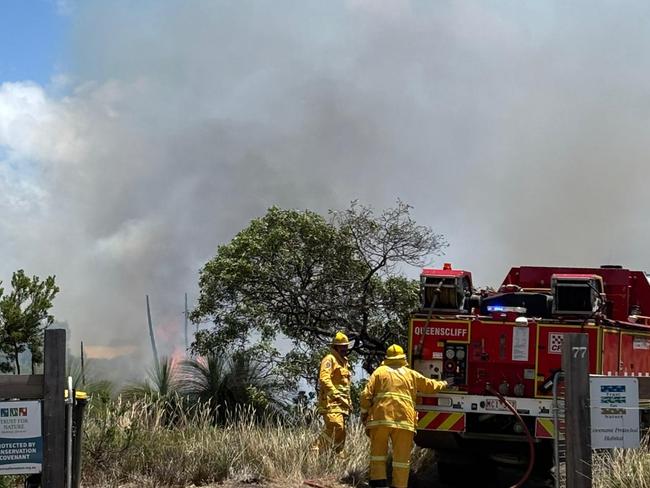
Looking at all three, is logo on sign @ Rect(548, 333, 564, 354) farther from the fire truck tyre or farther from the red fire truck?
the fire truck tyre

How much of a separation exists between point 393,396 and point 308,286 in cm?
605

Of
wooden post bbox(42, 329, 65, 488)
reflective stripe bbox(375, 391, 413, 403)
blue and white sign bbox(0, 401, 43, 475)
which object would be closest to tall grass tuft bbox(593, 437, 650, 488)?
reflective stripe bbox(375, 391, 413, 403)

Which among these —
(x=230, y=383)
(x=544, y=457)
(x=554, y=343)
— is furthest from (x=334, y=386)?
(x=230, y=383)

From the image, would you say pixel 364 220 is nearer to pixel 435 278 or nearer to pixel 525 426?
pixel 435 278

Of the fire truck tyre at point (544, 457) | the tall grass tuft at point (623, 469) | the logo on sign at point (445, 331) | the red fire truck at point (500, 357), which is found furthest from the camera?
the logo on sign at point (445, 331)

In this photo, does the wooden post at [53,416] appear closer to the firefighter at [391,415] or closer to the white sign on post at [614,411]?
the firefighter at [391,415]

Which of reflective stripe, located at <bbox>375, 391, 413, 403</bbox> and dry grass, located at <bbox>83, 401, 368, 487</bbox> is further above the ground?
reflective stripe, located at <bbox>375, 391, 413, 403</bbox>

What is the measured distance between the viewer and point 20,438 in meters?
5.65

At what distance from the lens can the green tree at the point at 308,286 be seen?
43.7 ft

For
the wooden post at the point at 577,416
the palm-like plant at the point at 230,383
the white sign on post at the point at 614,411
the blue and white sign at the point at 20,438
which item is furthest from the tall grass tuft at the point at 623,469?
the palm-like plant at the point at 230,383

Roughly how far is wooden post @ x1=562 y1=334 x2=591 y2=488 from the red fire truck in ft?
8.08

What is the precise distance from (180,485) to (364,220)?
6.98 meters

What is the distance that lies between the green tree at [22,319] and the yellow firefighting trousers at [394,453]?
628 centimetres

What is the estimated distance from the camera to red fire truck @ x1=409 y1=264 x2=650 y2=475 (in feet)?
26.7
